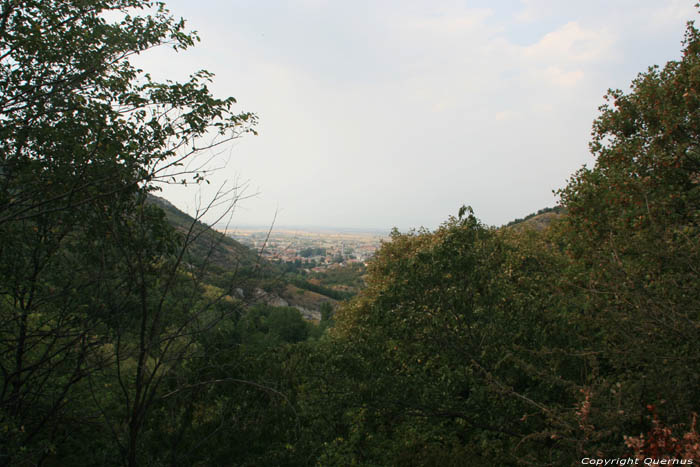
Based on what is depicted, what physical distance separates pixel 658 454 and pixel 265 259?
4967mm

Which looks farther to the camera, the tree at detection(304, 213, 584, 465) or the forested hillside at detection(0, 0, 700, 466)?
the tree at detection(304, 213, 584, 465)

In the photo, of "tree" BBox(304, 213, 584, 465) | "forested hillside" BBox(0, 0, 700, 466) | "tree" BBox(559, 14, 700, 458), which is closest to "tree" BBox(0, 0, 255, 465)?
"forested hillside" BBox(0, 0, 700, 466)

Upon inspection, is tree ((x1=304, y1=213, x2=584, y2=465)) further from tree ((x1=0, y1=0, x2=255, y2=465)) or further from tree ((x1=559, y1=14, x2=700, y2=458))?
tree ((x1=0, y1=0, x2=255, y2=465))

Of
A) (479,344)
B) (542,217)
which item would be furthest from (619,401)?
(542,217)

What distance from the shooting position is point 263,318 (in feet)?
19.0

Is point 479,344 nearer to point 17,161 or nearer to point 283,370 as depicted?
point 283,370

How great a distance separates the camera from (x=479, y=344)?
7.09 m

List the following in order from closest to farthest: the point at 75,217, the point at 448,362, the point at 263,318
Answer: the point at 75,217
the point at 263,318
the point at 448,362

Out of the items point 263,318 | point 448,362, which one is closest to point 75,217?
point 263,318

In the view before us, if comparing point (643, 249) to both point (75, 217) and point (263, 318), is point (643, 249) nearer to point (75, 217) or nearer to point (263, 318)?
Result: point (263, 318)

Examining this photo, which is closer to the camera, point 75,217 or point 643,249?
point 75,217

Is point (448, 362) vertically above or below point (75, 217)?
below

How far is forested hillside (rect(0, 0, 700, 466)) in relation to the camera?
3959 millimetres

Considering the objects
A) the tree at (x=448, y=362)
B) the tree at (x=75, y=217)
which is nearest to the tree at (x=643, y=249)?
the tree at (x=448, y=362)
